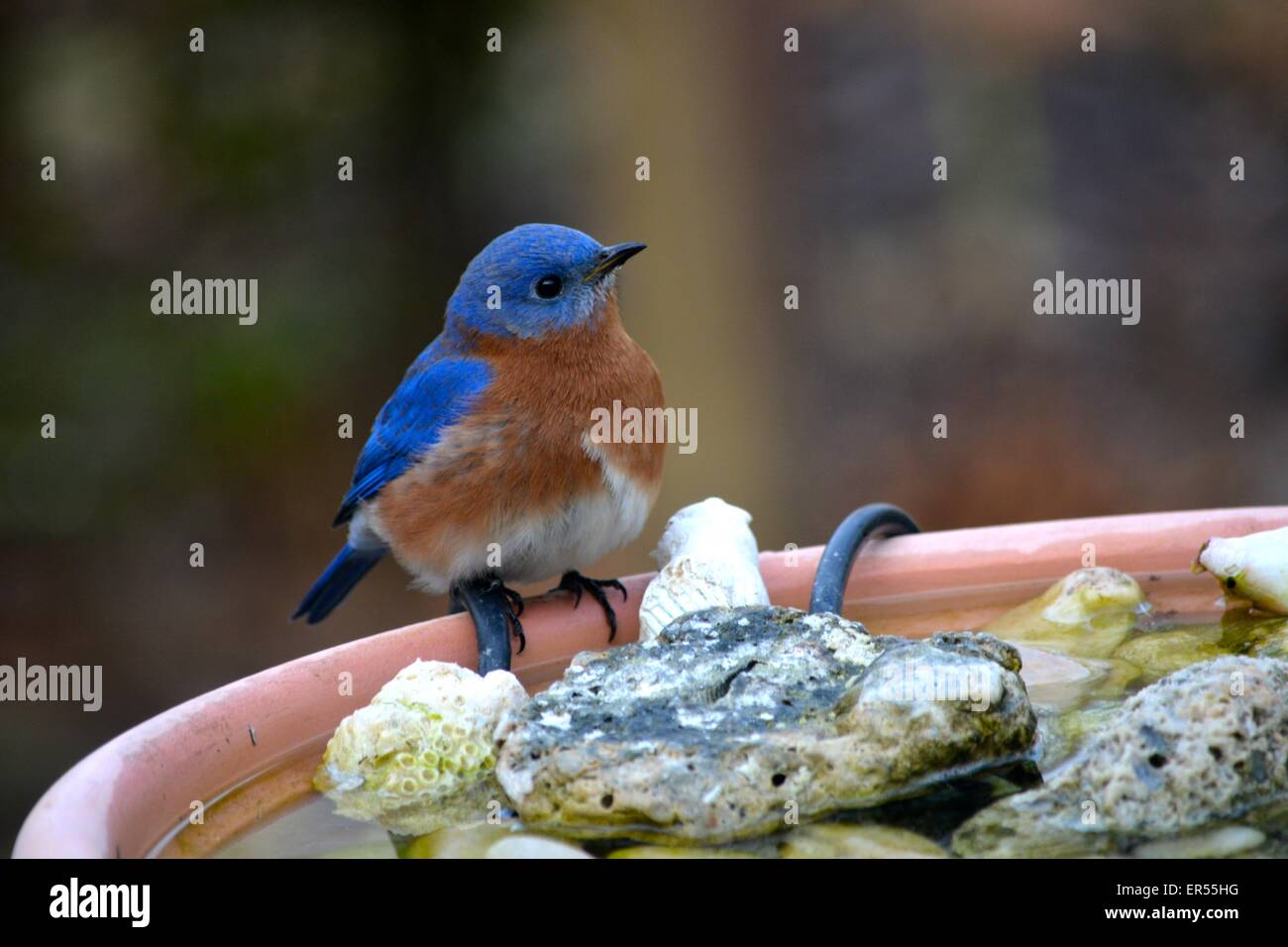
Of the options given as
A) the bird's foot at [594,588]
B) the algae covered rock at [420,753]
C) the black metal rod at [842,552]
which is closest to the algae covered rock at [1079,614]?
the black metal rod at [842,552]

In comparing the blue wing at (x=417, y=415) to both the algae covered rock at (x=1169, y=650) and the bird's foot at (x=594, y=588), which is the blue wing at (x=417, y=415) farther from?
the algae covered rock at (x=1169, y=650)

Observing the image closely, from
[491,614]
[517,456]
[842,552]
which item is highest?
[517,456]

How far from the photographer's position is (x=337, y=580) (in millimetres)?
4020

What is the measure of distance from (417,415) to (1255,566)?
1.83m

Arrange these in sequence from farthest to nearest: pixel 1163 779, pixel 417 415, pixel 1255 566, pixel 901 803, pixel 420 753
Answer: pixel 417 415 < pixel 1255 566 < pixel 420 753 < pixel 901 803 < pixel 1163 779

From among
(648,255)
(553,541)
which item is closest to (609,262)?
(553,541)

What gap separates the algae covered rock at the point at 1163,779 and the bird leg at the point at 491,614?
1.01 meters

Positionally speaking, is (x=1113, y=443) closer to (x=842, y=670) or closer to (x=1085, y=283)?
(x=1085, y=283)

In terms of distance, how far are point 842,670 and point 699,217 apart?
442cm

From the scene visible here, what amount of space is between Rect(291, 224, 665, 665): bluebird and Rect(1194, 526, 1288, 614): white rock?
1.18 meters

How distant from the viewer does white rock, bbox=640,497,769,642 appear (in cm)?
277

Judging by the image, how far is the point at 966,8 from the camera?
19.7 ft

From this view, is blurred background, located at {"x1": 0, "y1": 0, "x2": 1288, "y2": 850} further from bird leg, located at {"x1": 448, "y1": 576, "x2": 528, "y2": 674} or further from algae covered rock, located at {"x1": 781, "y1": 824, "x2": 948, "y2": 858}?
algae covered rock, located at {"x1": 781, "y1": 824, "x2": 948, "y2": 858}

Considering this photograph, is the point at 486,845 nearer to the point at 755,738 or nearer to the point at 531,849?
the point at 531,849
